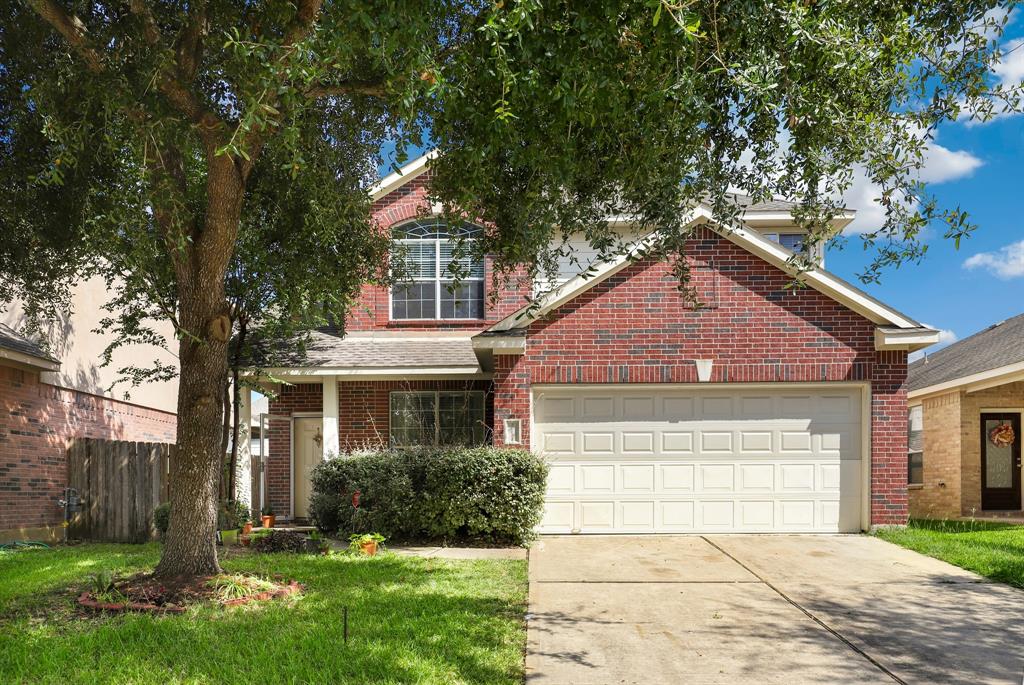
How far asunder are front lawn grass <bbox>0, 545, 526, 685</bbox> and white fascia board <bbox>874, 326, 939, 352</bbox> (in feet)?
23.0

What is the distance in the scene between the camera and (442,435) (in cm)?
1628

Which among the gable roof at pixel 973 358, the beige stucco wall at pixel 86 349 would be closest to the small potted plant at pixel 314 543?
the beige stucco wall at pixel 86 349

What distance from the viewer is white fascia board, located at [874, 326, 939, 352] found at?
41.8 ft

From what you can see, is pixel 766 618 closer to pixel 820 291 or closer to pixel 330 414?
pixel 820 291

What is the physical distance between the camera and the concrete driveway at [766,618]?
20.2 feet

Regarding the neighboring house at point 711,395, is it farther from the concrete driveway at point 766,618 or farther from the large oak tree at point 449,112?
the large oak tree at point 449,112

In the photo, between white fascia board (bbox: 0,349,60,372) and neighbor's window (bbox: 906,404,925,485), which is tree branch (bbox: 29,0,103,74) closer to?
white fascia board (bbox: 0,349,60,372)

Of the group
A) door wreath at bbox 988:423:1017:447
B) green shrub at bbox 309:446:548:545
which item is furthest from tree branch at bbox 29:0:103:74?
door wreath at bbox 988:423:1017:447

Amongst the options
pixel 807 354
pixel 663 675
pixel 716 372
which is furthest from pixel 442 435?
pixel 663 675

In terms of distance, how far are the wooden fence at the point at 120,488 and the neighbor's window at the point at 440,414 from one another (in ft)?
13.8

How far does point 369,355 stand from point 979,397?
12.5 m

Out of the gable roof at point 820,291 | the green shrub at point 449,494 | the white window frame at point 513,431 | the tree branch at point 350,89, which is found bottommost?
the green shrub at point 449,494

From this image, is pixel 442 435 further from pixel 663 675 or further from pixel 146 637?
pixel 663 675

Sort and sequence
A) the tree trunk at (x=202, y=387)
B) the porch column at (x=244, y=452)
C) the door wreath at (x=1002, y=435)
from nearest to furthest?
the tree trunk at (x=202, y=387) < the porch column at (x=244, y=452) < the door wreath at (x=1002, y=435)
